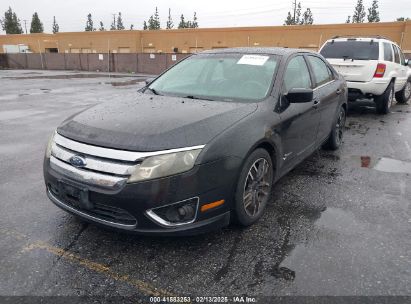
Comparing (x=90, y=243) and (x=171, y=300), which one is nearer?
(x=171, y=300)

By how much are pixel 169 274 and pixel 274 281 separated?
764 millimetres

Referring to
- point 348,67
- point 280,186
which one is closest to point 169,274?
point 280,186

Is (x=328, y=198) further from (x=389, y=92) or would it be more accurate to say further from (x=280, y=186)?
(x=389, y=92)

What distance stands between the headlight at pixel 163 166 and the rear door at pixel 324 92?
2453 millimetres

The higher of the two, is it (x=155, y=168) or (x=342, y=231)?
(x=155, y=168)

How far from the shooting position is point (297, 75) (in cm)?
417

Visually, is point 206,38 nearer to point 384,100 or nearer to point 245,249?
point 384,100

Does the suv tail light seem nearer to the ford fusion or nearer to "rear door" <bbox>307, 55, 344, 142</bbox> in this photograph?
"rear door" <bbox>307, 55, 344, 142</bbox>

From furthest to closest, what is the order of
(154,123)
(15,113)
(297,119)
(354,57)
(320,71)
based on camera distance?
(15,113) → (354,57) → (320,71) → (297,119) → (154,123)

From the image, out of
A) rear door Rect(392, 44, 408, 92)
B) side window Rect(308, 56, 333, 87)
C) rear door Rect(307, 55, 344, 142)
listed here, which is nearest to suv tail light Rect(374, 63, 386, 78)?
rear door Rect(392, 44, 408, 92)

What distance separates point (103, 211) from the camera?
2676mm

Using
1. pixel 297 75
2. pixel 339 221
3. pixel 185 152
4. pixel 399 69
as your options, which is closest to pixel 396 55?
pixel 399 69

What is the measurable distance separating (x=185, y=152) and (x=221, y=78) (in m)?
1.59

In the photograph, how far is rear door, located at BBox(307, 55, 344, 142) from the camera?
4594 mm
